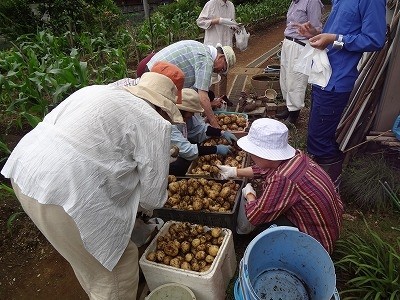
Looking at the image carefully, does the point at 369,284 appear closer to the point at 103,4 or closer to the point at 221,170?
the point at 221,170

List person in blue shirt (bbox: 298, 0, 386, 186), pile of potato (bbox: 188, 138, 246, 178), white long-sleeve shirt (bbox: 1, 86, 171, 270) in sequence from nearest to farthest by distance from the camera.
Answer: white long-sleeve shirt (bbox: 1, 86, 171, 270)
person in blue shirt (bbox: 298, 0, 386, 186)
pile of potato (bbox: 188, 138, 246, 178)

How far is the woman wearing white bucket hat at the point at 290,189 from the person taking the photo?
205 cm

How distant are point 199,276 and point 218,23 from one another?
4605 mm

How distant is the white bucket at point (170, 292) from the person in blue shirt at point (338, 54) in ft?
7.06

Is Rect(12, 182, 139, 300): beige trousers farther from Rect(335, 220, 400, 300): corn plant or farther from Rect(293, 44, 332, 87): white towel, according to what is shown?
Rect(293, 44, 332, 87): white towel

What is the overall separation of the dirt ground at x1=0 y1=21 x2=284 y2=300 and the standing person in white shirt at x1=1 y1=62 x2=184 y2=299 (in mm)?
1000

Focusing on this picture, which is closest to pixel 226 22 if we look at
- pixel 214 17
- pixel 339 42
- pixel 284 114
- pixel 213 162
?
pixel 214 17

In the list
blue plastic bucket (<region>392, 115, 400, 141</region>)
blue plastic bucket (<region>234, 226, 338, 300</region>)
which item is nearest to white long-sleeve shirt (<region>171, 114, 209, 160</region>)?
blue plastic bucket (<region>234, 226, 338, 300</region>)

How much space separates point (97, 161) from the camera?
1.60 metres

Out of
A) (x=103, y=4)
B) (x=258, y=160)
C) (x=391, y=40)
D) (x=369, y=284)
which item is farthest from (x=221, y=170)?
(x=103, y=4)

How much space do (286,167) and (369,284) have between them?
43.0 inches

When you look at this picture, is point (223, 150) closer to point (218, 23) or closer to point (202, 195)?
point (202, 195)

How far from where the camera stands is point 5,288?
8.66ft

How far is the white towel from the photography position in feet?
9.89
